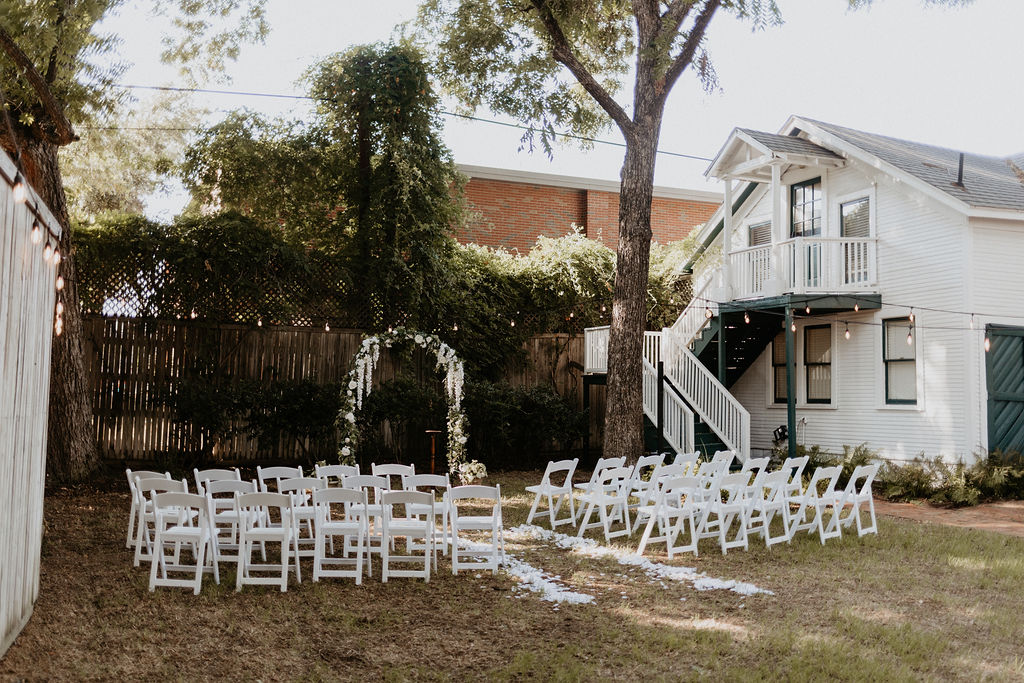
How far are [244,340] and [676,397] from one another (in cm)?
792

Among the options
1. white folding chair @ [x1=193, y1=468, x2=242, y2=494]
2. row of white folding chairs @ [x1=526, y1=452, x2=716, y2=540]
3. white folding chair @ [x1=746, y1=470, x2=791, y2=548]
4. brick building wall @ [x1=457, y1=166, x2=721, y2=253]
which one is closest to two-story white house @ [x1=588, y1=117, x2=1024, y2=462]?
row of white folding chairs @ [x1=526, y1=452, x2=716, y2=540]

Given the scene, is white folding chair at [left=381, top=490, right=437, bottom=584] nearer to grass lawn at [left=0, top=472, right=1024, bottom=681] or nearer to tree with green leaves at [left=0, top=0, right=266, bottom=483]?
grass lawn at [left=0, top=472, right=1024, bottom=681]

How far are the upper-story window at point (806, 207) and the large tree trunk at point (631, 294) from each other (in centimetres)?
514

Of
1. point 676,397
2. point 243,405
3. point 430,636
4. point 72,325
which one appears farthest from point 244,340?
point 430,636

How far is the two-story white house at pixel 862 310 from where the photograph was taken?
1390 cm

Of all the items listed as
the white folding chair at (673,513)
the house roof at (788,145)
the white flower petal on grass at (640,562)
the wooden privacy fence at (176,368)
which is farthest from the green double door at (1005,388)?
the wooden privacy fence at (176,368)

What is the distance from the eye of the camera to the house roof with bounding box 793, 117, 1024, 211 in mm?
14197

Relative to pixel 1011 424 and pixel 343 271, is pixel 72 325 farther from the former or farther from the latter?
pixel 1011 424

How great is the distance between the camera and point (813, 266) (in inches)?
619

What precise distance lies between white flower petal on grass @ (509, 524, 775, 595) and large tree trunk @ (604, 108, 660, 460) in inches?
155

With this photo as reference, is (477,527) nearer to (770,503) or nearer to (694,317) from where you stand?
(770,503)

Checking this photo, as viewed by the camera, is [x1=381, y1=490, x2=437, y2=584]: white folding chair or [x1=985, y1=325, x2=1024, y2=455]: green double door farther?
[x1=985, y1=325, x2=1024, y2=455]: green double door

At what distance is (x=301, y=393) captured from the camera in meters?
14.3

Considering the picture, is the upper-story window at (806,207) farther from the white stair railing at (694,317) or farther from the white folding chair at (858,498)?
the white folding chair at (858,498)
